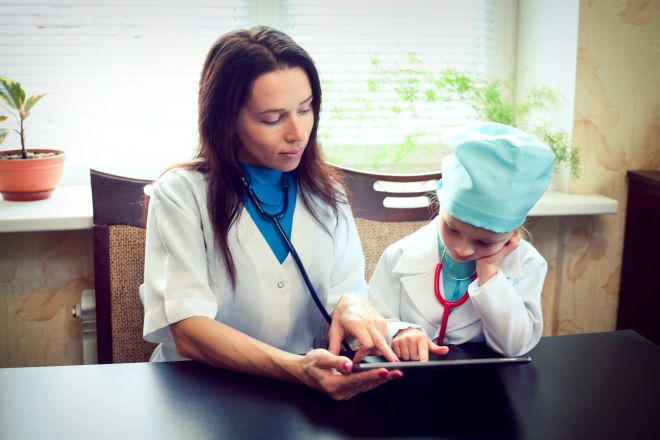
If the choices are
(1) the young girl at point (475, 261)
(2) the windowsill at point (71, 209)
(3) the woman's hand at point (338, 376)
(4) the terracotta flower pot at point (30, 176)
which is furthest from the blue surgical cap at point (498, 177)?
(4) the terracotta flower pot at point (30, 176)

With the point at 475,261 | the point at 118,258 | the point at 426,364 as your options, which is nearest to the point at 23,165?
the point at 118,258

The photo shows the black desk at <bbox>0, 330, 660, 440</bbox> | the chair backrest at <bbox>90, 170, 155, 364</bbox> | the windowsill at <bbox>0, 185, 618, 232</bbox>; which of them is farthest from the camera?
the windowsill at <bbox>0, 185, 618, 232</bbox>

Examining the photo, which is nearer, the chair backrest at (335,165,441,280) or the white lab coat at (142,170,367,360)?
the white lab coat at (142,170,367,360)

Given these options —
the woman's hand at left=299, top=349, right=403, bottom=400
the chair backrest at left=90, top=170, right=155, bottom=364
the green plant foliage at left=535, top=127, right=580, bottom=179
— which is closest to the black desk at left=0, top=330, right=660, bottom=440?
the woman's hand at left=299, top=349, right=403, bottom=400

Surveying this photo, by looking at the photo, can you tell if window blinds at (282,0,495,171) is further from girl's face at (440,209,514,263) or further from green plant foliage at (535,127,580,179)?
girl's face at (440,209,514,263)

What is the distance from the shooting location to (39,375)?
1144mm

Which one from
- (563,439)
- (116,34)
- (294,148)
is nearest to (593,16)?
(294,148)

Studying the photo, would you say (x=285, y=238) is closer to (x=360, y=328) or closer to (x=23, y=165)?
(x=360, y=328)

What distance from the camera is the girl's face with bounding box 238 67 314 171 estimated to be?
1366 millimetres

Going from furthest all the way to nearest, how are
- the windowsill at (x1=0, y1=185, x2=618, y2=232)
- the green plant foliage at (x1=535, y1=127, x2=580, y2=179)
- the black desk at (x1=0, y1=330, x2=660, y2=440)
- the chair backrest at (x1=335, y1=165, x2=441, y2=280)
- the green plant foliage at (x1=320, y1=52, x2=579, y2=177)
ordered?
the green plant foliage at (x1=320, y1=52, x2=579, y2=177) < the green plant foliage at (x1=535, y1=127, x2=580, y2=179) < the windowsill at (x1=0, y1=185, x2=618, y2=232) < the chair backrest at (x1=335, y1=165, x2=441, y2=280) < the black desk at (x1=0, y1=330, x2=660, y2=440)

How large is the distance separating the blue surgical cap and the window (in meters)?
1.25

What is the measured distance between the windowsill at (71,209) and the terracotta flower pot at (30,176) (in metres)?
0.03

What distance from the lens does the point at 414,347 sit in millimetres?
1240

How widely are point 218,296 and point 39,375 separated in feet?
1.35
